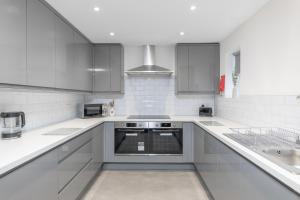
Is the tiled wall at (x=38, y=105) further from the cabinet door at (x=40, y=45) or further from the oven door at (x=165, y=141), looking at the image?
the oven door at (x=165, y=141)

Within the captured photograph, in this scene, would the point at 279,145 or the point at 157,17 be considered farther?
the point at 157,17

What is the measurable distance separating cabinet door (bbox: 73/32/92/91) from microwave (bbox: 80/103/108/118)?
306mm

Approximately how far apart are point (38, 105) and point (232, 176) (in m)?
2.26

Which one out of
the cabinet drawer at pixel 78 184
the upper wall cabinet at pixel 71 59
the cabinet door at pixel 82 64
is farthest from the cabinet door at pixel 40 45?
the cabinet drawer at pixel 78 184

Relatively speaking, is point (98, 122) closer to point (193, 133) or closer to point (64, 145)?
point (64, 145)

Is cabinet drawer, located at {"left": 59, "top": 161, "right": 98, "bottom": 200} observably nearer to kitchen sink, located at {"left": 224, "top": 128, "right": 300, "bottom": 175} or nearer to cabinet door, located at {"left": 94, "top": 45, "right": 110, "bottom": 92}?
cabinet door, located at {"left": 94, "top": 45, "right": 110, "bottom": 92}

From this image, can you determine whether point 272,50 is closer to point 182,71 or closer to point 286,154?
point 286,154

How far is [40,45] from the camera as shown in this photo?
6.66 feet

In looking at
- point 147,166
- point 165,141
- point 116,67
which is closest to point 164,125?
point 165,141

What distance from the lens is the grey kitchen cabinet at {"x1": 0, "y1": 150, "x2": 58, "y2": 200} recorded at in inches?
46.8

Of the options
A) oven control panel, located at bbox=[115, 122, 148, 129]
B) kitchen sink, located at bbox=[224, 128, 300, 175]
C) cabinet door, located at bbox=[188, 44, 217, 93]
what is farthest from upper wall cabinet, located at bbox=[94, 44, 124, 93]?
kitchen sink, located at bbox=[224, 128, 300, 175]

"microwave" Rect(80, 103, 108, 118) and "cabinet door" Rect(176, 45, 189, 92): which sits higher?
"cabinet door" Rect(176, 45, 189, 92)

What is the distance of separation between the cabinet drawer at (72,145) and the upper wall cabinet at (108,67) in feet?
4.60

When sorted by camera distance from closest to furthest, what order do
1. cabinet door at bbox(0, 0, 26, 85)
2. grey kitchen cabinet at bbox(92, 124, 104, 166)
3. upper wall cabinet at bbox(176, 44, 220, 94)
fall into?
cabinet door at bbox(0, 0, 26, 85)
grey kitchen cabinet at bbox(92, 124, 104, 166)
upper wall cabinet at bbox(176, 44, 220, 94)
